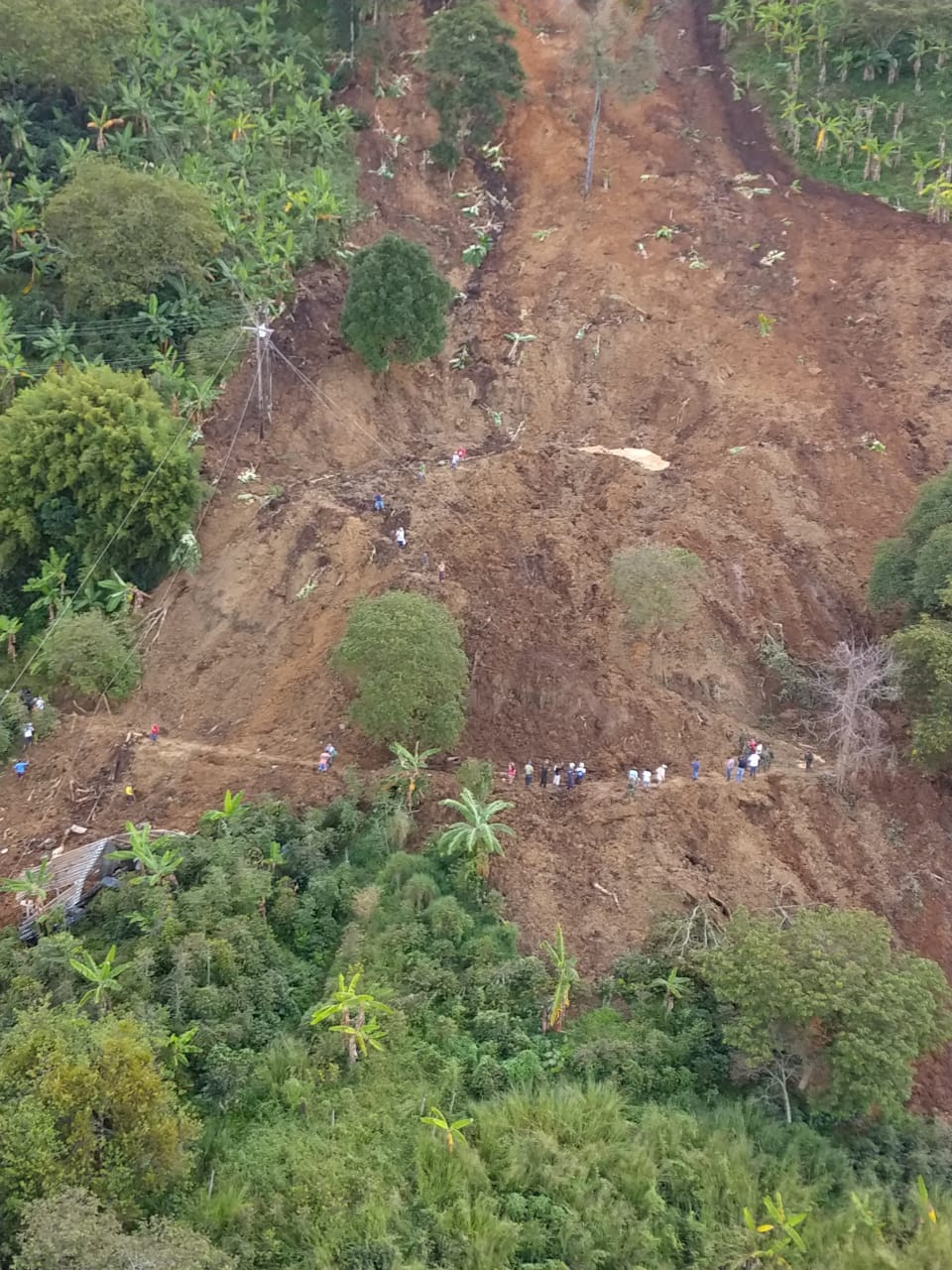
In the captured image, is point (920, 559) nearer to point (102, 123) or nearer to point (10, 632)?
point (10, 632)

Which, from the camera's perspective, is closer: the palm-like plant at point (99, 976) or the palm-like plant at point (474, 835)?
→ the palm-like plant at point (99, 976)

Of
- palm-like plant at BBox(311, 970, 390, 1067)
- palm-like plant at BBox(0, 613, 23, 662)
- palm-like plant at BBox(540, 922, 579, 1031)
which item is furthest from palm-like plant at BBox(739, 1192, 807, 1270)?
palm-like plant at BBox(0, 613, 23, 662)

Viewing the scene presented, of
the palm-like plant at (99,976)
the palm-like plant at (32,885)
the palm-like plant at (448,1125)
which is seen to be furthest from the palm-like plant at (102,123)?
the palm-like plant at (448,1125)

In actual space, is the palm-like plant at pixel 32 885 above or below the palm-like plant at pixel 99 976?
below

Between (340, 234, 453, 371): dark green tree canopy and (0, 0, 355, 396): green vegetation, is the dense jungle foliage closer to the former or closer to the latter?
(340, 234, 453, 371): dark green tree canopy

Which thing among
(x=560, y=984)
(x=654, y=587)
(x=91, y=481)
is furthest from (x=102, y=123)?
(x=560, y=984)

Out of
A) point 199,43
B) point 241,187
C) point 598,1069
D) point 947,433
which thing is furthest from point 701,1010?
point 199,43

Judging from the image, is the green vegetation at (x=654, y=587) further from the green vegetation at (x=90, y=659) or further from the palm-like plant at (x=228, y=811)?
the green vegetation at (x=90, y=659)
